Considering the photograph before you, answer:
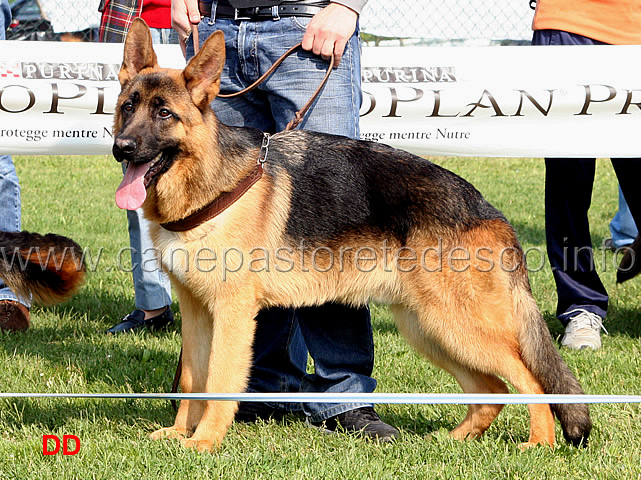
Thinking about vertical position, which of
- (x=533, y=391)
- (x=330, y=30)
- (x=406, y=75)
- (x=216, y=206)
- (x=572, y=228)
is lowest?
(x=533, y=391)

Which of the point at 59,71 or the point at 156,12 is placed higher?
the point at 156,12

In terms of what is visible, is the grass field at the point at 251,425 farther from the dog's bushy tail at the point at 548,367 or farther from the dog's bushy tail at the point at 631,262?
the dog's bushy tail at the point at 631,262

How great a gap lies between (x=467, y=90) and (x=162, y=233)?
3.21 m

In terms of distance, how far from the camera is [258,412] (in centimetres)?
378

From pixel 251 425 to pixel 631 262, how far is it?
2656 mm

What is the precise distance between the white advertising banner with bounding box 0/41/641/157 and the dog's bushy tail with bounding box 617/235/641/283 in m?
0.83

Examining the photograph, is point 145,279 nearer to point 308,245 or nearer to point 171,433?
point 171,433

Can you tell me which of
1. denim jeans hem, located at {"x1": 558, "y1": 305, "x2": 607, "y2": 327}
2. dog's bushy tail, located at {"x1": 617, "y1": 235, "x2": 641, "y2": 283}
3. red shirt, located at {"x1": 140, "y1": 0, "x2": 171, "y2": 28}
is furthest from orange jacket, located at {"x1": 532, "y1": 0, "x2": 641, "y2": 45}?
red shirt, located at {"x1": 140, "y1": 0, "x2": 171, "y2": 28}

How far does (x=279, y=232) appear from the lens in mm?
3287

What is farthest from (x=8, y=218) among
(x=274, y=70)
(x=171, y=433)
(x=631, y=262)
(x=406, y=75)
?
(x=631, y=262)

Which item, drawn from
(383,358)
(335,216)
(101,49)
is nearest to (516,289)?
(335,216)

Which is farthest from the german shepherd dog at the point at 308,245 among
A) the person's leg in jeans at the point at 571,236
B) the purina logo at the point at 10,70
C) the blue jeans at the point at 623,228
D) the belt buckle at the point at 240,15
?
the blue jeans at the point at 623,228

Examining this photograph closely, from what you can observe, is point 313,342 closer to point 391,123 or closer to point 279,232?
point 279,232

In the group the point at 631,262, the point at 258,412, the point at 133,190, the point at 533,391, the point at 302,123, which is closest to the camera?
the point at 133,190
